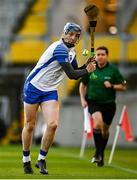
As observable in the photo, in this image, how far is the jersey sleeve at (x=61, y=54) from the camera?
1558 cm

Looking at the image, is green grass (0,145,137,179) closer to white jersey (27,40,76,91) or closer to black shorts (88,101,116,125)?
black shorts (88,101,116,125)

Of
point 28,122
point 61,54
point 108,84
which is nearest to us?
point 61,54

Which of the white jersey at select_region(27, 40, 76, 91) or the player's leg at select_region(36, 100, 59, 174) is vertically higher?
the white jersey at select_region(27, 40, 76, 91)

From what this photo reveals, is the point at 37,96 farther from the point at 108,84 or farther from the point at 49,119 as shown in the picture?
the point at 108,84

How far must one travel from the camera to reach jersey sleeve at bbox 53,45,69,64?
15578 millimetres

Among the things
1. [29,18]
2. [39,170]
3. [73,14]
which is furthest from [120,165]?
[29,18]

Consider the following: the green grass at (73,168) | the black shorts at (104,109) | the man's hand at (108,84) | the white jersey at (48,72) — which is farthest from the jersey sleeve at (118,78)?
the white jersey at (48,72)

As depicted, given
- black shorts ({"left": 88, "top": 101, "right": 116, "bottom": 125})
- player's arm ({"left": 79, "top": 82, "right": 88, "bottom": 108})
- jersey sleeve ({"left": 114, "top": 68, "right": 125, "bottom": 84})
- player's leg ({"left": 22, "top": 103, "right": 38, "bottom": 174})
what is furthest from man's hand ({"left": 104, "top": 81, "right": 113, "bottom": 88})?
player's leg ({"left": 22, "top": 103, "right": 38, "bottom": 174})

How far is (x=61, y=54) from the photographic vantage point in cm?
1560

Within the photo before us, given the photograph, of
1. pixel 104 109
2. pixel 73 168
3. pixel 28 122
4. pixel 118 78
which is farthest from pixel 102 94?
pixel 28 122

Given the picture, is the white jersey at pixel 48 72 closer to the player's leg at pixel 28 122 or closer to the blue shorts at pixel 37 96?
the blue shorts at pixel 37 96

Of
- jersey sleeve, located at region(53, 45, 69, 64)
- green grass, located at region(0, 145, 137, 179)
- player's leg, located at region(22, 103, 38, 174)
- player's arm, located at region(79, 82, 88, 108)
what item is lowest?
green grass, located at region(0, 145, 137, 179)

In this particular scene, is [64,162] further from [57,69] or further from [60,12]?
[60,12]

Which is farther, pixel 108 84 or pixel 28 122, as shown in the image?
pixel 108 84
